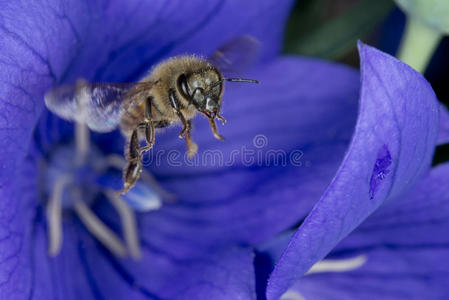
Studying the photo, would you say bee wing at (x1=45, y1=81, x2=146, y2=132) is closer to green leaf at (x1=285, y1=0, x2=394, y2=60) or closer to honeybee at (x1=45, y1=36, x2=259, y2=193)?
honeybee at (x1=45, y1=36, x2=259, y2=193)

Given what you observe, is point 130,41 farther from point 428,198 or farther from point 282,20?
point 428,198

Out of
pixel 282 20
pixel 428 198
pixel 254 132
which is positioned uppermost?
pixel 282 20

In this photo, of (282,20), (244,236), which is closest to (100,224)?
(244,236)

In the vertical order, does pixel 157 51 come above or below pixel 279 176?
above

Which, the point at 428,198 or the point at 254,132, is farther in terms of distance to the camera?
the point at 254,132

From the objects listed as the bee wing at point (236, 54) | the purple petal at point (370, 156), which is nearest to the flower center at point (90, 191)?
the bee wing at point (236, 54)

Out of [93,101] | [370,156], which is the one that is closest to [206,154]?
[93,101]
